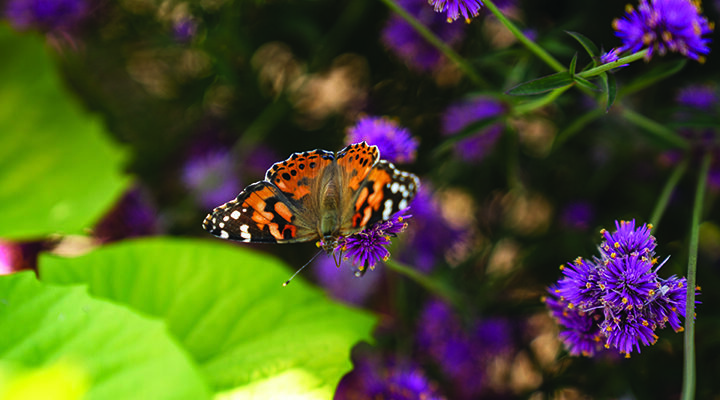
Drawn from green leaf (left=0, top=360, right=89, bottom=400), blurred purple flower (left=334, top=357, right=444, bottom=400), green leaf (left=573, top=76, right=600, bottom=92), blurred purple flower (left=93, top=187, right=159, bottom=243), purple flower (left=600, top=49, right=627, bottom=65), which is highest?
purple flower (left=600, top=49, right=627, bottom=65)

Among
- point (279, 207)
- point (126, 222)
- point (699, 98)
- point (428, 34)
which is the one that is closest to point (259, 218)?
point (279, 207)

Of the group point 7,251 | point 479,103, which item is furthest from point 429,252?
point 7,251

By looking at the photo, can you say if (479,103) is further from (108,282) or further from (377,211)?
(108,282)

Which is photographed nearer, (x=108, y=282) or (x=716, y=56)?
(x=108, y=282)

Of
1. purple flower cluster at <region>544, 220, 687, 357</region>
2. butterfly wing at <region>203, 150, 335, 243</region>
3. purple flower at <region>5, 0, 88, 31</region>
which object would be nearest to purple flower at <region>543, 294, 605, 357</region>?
purple flower cluster at <region>544, 220, 687, 357</region>

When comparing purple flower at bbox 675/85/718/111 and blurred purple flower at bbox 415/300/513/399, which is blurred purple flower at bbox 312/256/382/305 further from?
purple flower at bbox 675/85/718/111
